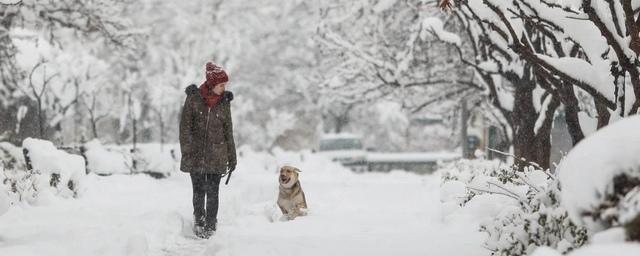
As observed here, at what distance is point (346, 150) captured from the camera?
24.4 meters

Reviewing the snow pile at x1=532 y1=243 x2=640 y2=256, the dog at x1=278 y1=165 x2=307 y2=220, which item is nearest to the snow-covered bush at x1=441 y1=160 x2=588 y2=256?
the snow pile at x1=532 y1=243 x2=640 y2=256

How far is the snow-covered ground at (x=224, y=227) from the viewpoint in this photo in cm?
505

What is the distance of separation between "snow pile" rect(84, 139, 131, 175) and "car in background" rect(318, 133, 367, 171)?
12188 millimetres

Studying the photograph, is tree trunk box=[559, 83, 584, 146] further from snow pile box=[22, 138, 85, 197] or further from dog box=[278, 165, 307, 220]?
snow pile box=[22, 138, 85, 197]

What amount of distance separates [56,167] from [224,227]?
10.5ft

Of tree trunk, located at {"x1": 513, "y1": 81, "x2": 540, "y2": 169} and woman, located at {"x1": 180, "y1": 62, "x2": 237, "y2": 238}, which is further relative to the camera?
tree trunk, located at {"x1": 513, "y1": 81, "x2": 540, "y2": 169}

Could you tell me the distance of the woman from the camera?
20.5 feet

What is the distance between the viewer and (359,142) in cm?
2462

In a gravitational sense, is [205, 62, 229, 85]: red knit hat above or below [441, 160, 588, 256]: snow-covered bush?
above

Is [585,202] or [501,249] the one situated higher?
[585,202]

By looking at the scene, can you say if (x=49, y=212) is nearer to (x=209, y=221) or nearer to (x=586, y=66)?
(x=209, y=221)

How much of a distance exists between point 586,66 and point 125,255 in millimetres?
3691

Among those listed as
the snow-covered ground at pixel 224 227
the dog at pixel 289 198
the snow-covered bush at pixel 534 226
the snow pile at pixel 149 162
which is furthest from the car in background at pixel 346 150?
the snow-covered bush at pixel 534 226

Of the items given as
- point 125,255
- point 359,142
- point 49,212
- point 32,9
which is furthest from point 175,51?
point 125,255
